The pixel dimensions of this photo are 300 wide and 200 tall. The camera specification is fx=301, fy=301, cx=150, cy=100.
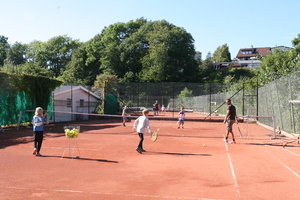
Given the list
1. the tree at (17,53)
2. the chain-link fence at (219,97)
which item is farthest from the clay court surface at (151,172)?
the tree at (17,53)

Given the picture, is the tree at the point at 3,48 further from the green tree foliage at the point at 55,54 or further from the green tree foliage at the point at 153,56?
the green tree foliage at the point at 153,56

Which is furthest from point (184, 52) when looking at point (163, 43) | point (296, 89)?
point (296, 89)

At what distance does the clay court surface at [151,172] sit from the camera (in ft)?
20.1

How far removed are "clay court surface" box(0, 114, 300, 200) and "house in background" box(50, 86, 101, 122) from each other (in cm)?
1502

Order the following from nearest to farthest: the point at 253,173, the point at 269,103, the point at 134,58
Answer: the point at 253,173 < the point at 269,103 < the point at 134,58

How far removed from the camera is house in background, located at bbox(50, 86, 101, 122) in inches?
1078

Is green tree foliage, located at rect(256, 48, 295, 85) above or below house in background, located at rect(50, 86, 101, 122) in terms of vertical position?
above

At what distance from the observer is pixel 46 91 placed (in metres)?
24.3

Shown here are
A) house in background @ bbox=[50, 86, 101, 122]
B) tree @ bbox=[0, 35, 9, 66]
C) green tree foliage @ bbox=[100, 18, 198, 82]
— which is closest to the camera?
house in background @ bbox=[50, 86, 101, 122]

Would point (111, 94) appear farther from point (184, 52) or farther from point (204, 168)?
point (184, 52)

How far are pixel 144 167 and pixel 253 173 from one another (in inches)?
116

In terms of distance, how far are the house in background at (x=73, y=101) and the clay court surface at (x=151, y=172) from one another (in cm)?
1502

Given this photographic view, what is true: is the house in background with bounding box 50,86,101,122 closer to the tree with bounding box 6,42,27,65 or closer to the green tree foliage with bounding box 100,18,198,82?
the green tree foliage with bounding box 100,18,198,82

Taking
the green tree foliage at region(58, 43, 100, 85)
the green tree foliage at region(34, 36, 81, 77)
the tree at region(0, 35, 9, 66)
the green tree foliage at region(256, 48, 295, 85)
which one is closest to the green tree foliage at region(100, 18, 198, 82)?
the green tree foliage at region(58, 43, 100, 85)
